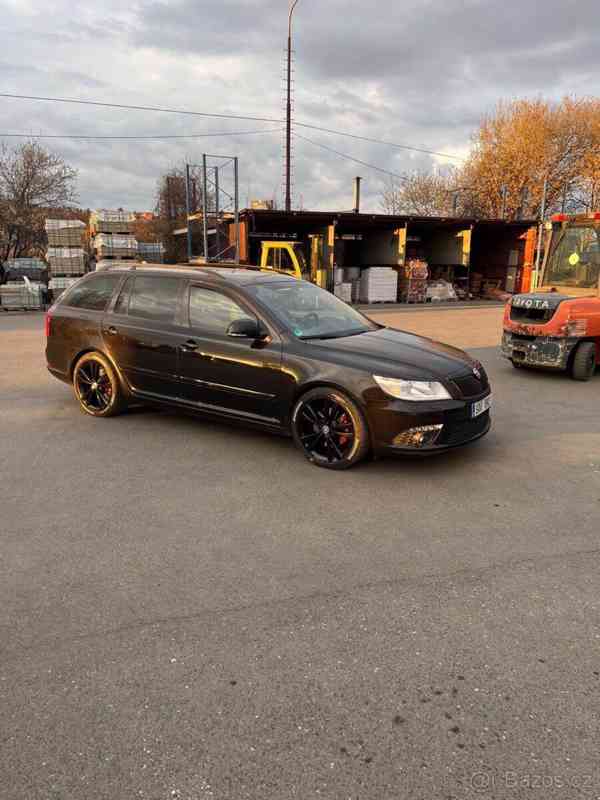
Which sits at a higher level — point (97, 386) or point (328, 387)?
point (328, 387)

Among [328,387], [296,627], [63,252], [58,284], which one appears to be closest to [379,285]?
[63,252]

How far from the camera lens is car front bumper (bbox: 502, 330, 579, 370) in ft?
28.3

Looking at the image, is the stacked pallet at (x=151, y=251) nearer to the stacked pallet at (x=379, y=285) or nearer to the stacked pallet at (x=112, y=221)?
the stacked pallet at (x=112, y=221)

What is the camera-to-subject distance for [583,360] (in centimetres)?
870

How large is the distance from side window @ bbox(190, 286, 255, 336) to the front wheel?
42.7 inches

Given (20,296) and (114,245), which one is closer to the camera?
(20,296)

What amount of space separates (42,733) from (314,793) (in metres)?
1.04

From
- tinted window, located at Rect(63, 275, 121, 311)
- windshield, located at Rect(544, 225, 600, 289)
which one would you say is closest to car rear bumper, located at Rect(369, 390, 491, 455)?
tinted window, located at Rect(63, 275, 121, 311)

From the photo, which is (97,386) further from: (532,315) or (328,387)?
(532,315)

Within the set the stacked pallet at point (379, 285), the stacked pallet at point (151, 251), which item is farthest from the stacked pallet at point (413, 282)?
the stacked pallet at point (151, 251)

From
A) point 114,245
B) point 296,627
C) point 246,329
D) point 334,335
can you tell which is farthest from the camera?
point 114,245

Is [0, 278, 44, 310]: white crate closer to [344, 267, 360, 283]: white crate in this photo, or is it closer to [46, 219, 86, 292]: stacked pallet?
[46, 219, 86, 292]: stacked pallet

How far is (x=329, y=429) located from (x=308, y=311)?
1407mm

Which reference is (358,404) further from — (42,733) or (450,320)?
(450,320)
